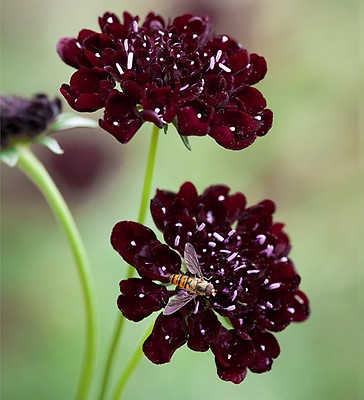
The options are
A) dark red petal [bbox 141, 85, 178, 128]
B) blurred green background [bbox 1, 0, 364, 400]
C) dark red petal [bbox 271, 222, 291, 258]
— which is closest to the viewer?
dark red petal [bbox 141, 85, 178, 128]

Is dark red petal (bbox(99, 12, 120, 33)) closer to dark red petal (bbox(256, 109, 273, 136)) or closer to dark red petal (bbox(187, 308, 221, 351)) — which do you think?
dark red petal (bbox(256, 109, 273, 136))

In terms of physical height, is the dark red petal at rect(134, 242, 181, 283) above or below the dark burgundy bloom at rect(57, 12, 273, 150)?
below

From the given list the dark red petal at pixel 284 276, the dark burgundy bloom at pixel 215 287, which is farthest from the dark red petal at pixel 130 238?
the dark red petal at pixel 284 276

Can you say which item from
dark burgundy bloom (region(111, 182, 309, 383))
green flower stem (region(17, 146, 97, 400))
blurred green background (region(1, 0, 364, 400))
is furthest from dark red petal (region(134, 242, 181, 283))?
blurred green background (region(1, 0, 364, 400))

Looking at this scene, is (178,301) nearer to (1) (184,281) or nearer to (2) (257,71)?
(1) (184,281)

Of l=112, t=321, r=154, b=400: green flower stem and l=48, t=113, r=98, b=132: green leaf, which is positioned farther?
l=48, t=113, r=98, b=132: green leaf

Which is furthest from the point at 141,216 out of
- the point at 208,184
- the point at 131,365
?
the point at 208,184

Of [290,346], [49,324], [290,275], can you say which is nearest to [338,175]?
[290,346]

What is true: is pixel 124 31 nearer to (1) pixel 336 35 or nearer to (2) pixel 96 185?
(2) pixel 96 185
